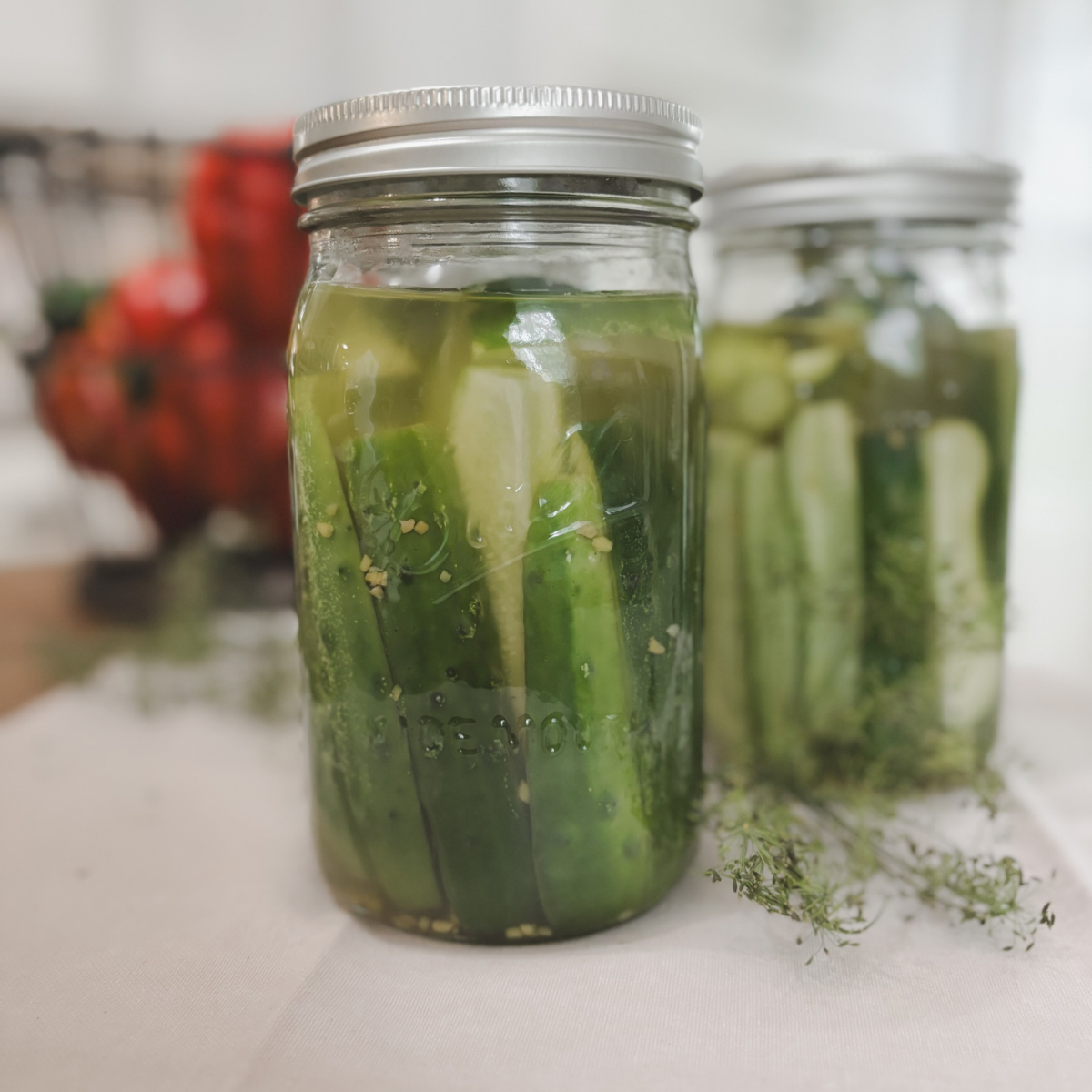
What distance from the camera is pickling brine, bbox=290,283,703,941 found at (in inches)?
20.0

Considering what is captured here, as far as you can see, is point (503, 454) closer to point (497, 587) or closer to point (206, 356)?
point (497, 587)

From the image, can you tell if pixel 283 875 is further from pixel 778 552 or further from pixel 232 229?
pixel 232 229

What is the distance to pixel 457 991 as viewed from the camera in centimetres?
52

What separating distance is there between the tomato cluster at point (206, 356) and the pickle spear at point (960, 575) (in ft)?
2.02

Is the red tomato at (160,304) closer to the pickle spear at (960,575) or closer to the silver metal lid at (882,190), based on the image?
the silver metal lid at (882,190)

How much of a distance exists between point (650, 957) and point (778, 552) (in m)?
0.30

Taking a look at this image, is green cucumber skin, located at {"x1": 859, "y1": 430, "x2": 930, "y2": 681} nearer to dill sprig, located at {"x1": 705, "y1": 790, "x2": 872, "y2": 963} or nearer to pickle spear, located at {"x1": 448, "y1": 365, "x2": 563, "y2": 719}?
dill sprig, located at {"x1": 705, "y1": 790, "x2": 872, "y2": 963}

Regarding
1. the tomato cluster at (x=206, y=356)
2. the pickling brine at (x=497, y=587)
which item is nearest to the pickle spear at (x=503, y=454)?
the pickling brine at (x=497, y=587)

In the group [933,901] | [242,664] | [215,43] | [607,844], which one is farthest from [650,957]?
[215,43]

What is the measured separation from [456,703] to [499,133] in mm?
276

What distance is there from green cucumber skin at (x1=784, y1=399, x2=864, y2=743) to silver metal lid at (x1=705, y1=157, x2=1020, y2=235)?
13cm

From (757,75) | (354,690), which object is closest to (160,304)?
(354,690)

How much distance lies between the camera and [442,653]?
532 mm

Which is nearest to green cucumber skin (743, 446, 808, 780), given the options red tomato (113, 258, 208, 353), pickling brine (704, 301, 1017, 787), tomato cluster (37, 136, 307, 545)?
pickling brine (704, 301, 1017, 787)
